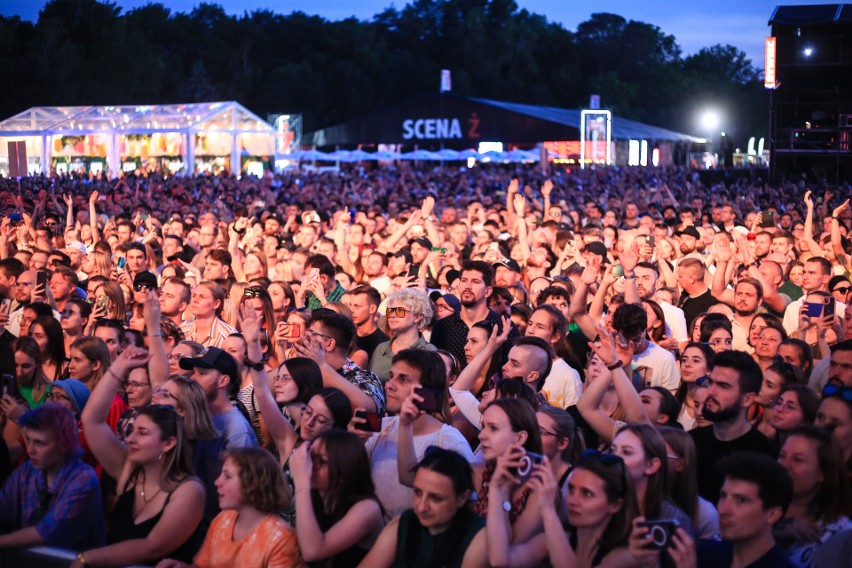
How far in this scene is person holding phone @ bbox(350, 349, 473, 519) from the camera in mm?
5012

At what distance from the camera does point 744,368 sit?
18.6 ft

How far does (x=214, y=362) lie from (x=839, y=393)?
2.94 meters

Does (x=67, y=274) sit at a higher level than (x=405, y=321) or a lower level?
higher

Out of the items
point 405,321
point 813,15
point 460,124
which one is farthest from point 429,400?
point 460,124

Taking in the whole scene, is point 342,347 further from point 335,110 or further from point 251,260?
point 335,110

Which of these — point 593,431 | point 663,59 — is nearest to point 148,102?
point 593,431

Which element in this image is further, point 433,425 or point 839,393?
point 433,425

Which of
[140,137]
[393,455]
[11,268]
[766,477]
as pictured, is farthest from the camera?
[140,137]

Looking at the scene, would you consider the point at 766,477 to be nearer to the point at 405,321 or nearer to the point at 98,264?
the point at 405,321

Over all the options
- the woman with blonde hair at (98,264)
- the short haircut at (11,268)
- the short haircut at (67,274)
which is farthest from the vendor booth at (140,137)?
the short haircut at (67,274)

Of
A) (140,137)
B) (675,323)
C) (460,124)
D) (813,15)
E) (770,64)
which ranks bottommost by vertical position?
(675,323)

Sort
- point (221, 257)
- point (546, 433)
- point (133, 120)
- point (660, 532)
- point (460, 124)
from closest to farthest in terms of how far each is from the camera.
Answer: point (660, 532) < point (546, 433) < point (221, 257) < point (133, 120) < point (460, 124)

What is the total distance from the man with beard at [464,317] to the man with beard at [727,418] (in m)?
2.28

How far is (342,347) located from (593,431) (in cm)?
144
